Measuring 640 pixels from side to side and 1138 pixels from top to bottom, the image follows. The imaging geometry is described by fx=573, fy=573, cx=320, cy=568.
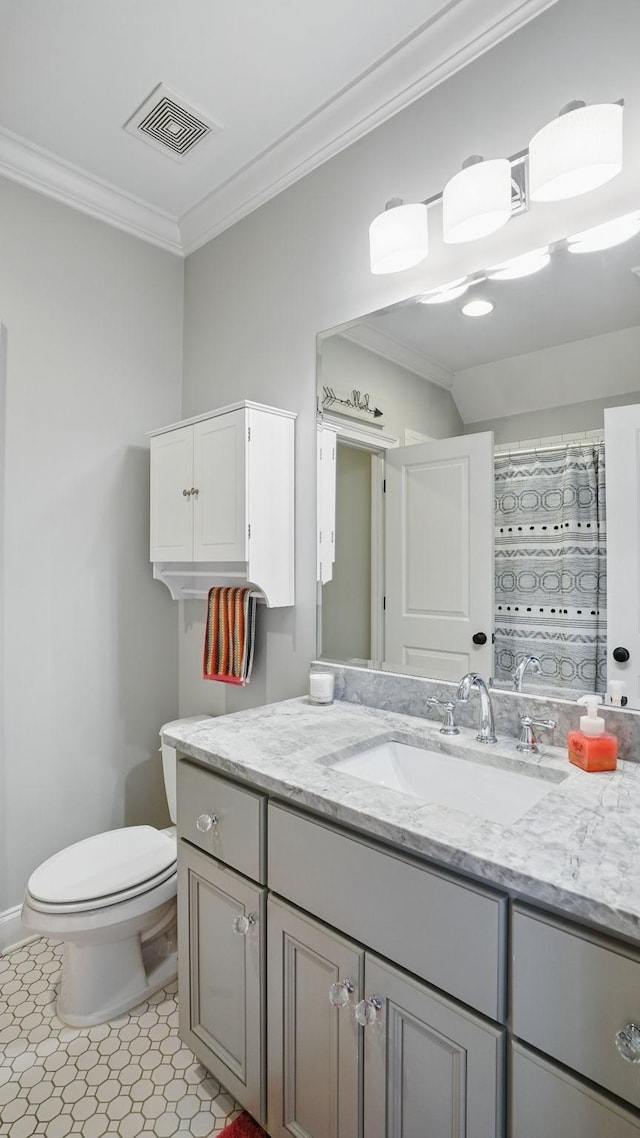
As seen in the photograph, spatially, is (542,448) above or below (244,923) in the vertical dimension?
above

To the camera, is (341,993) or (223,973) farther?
(223,973)

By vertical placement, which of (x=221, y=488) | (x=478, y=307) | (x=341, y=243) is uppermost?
(x=341, y=243)

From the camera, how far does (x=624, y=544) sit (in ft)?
3.95

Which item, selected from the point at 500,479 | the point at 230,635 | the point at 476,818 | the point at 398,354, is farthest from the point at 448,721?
the point at 398,354

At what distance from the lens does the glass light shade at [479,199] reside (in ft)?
4.26

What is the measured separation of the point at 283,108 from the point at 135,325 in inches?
37.1

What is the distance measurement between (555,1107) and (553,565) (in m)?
0.93

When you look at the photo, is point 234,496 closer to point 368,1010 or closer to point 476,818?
point 476,818

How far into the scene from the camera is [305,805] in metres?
1.06

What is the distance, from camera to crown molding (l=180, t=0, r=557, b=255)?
1.40 metres

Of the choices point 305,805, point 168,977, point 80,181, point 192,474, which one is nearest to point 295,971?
point 305,805

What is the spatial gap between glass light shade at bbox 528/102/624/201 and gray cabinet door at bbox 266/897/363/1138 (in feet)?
Answer: 5.02

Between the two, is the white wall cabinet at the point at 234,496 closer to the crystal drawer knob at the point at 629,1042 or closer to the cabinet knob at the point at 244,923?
the cabinet knob at the point at 244,923

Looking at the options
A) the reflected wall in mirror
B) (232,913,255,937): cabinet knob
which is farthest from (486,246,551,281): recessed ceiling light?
(232,913,255,937): cabinet knob
